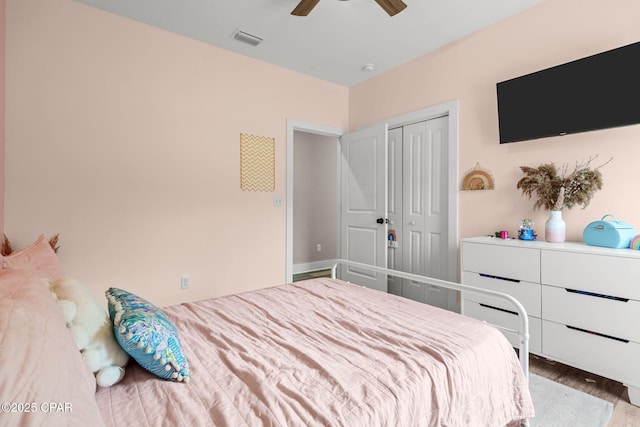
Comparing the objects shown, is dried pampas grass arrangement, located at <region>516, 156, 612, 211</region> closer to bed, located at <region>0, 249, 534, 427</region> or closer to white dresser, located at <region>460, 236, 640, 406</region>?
white dresser, located at <region>460, 236, 640, 406</region>

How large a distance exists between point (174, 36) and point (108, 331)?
2825mm

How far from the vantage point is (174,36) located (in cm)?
288

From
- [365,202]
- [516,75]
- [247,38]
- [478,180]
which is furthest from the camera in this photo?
[365,202]

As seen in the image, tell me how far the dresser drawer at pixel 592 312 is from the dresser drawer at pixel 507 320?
0.38 feet

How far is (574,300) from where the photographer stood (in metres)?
1.95

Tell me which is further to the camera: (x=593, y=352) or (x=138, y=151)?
(x=138, y=151)

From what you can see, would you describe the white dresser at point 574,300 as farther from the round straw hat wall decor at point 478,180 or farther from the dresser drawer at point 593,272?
the round straw hat wall decor at point 478,180

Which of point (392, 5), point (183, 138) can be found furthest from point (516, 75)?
point (183, 138)

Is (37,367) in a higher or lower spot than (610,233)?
lower

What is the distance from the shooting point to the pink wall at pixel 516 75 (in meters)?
2.09

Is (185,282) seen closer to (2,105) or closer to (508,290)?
(2,105)

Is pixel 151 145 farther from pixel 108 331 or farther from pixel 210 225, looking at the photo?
pixel 108 331

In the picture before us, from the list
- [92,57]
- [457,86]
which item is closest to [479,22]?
[457,86]

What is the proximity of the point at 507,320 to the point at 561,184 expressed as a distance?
1.05 metres
